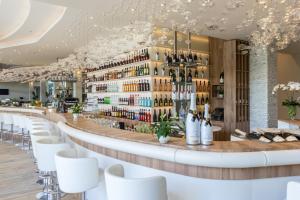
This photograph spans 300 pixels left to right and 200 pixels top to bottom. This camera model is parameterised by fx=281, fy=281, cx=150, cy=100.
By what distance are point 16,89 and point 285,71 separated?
56.3 feet

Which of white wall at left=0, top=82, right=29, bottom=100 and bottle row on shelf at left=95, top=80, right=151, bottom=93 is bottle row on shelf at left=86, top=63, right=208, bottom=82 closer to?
bottle row on shelf at left=95, top=80, right=151, bottom=93

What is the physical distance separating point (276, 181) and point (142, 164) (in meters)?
1.07

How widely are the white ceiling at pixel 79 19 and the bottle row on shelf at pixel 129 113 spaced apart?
1945 mm

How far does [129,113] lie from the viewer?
6.93 metres

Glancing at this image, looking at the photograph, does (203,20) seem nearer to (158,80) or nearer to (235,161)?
(158,80)

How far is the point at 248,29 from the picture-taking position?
5.91 meters

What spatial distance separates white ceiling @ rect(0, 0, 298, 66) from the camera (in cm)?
446

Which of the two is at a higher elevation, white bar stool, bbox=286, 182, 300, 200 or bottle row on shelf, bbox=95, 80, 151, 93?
bottle row on shelf, bbox=95, 80, 151, 93

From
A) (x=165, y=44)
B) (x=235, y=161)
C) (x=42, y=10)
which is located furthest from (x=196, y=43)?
(x=235, y=161)

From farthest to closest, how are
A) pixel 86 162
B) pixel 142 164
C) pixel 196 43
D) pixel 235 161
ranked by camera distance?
pixel 196 43, pixel 86 162, pixel 142 164, pixel 235 161

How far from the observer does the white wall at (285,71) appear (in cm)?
1099

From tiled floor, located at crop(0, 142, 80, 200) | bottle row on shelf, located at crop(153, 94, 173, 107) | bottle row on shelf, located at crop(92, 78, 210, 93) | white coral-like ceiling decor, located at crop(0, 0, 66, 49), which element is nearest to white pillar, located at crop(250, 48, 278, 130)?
Result: bottle row on shelf, located at crop(92, 78, 210, 93)

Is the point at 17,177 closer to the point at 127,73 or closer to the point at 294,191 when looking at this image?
the point at 127,73

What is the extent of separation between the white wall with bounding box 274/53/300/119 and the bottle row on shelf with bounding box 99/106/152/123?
6.72m
